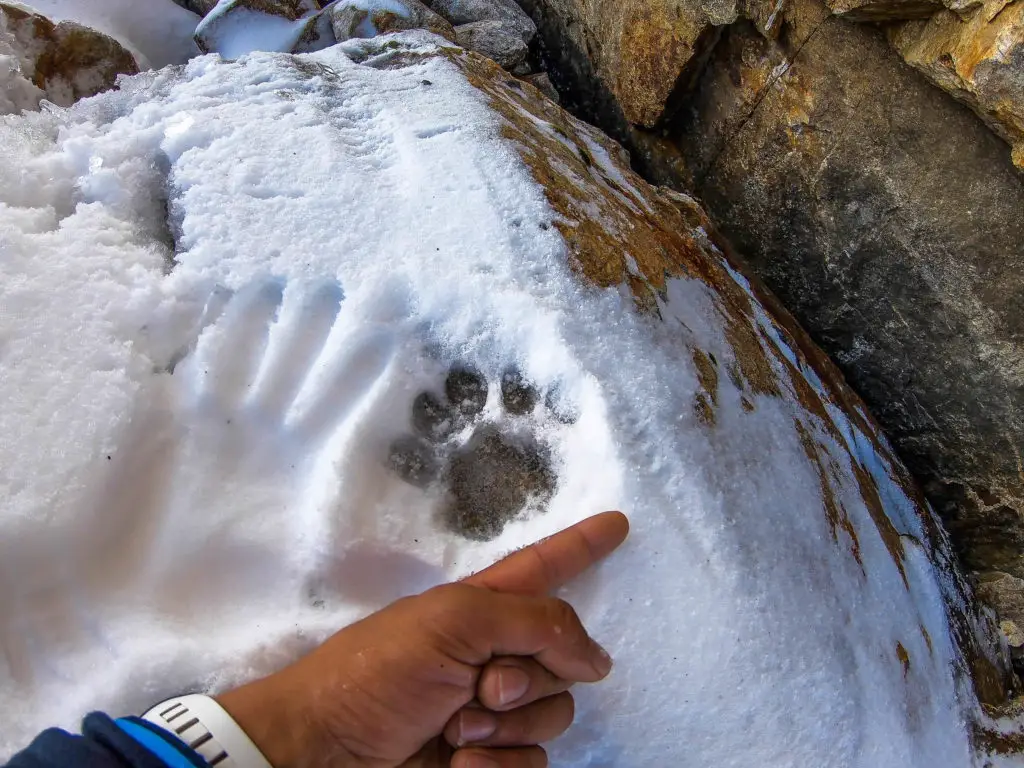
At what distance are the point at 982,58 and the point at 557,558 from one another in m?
1.27

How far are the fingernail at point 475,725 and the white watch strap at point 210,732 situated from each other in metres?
0.25

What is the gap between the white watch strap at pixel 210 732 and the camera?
81 centimetres

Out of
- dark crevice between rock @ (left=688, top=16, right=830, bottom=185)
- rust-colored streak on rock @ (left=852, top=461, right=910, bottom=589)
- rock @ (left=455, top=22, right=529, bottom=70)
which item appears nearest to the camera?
rust-colored streak on rock @ (left=852, top=461, right=910, bottom=589)

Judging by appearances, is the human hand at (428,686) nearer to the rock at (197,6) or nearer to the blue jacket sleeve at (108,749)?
the blue jacket sleeve at (108,749)

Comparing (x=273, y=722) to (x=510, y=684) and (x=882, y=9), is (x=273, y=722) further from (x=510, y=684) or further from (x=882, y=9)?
(x=882, y=9)

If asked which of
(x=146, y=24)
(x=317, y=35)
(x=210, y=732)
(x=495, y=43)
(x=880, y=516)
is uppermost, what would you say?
(x=495, y=43)

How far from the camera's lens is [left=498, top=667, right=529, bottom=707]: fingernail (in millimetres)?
880

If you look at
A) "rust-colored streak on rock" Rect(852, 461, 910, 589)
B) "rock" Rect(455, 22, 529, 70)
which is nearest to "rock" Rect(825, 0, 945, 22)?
"rust-colored streak on rock" Rect(852, 461, 910, 589)

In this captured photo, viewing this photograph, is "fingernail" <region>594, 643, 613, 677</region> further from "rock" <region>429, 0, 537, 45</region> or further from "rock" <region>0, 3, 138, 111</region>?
"rock" <region>429, 0, 537, 45</region>

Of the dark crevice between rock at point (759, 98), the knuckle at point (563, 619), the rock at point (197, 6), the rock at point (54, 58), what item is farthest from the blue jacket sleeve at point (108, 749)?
the rock at point (197, 6)

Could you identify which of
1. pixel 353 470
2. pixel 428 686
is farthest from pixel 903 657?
pixel 353 470

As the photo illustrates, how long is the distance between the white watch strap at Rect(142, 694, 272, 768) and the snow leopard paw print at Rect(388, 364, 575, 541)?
43 cm

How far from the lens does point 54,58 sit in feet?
6.28

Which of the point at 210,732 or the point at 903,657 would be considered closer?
the point at 210,732
